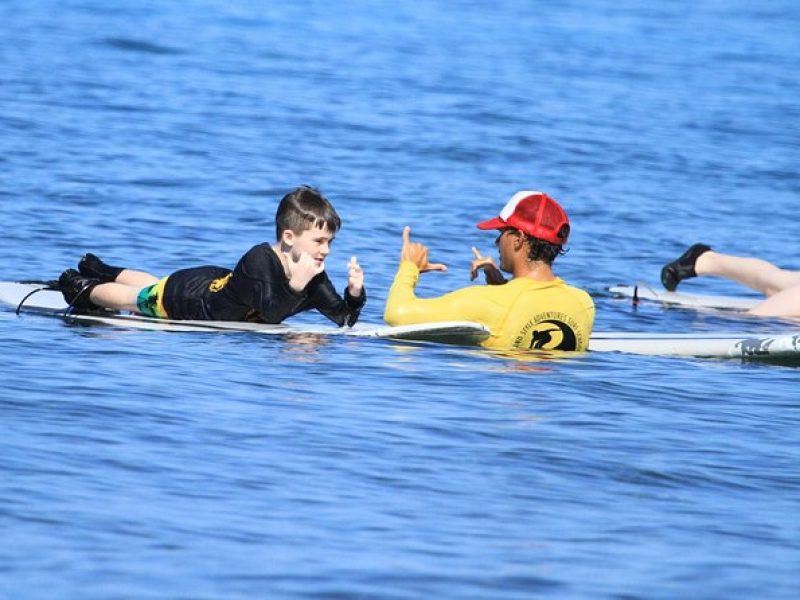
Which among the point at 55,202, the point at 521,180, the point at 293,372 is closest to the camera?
the point at 293,372

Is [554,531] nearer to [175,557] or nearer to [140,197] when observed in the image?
[175,557]

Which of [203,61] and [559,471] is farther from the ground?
[203,61]

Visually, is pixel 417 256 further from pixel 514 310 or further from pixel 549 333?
pixel 549 333

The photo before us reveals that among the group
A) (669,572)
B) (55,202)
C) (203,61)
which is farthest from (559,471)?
(203,61)

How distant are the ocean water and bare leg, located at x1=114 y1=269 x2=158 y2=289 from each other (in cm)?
55

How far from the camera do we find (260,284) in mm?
10164

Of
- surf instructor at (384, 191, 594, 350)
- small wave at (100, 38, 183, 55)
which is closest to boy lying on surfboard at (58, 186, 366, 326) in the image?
surf instructor at (384, 191, 594, 350)

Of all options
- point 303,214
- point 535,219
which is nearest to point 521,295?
point 535,219

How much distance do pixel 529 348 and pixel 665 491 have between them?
8.44 feet

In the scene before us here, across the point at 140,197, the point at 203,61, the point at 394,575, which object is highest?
the point at 203,61

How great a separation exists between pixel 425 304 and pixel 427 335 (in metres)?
0.26

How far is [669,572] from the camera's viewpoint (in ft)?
20.8

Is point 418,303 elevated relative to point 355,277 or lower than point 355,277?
lower

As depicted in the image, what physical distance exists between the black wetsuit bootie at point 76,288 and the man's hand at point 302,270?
156 cm
